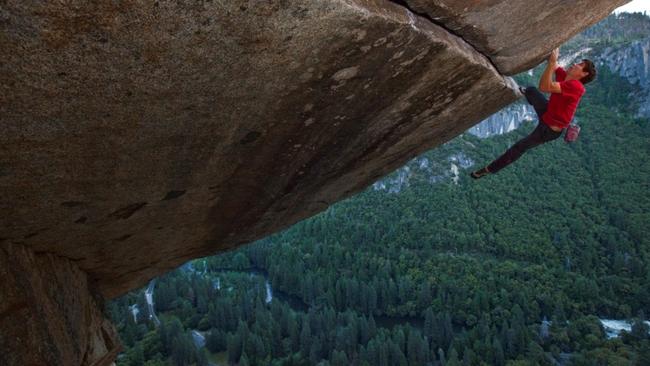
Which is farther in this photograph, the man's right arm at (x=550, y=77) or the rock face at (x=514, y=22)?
the man's right arm at (x=550, y=77)

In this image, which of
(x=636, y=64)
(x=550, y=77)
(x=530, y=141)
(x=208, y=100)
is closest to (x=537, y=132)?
(x=530, y=141)

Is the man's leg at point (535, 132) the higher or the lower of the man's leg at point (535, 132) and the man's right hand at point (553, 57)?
the lower

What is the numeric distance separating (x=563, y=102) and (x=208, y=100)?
17.6ft

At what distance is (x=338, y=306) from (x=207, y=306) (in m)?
19.2

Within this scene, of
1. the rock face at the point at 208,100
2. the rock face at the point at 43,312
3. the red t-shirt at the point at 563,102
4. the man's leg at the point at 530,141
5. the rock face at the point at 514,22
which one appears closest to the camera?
the rock face at the point at 208,100

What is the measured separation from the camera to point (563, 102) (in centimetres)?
709

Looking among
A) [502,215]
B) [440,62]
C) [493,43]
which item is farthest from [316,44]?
[502,215]

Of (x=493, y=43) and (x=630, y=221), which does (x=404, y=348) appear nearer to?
(x=493, y=43)

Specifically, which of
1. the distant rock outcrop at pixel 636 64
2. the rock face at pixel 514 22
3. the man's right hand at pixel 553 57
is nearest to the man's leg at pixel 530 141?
the man's right hand at pixel 553 57

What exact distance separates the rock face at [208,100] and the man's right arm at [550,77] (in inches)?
17.1

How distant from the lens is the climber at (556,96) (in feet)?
21.2

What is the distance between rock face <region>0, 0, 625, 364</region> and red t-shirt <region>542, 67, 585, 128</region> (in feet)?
2.35

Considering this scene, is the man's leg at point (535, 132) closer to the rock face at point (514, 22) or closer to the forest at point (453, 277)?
the rock face at point (514, 22)

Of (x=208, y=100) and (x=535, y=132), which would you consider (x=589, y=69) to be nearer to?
(x=535, y=132)
